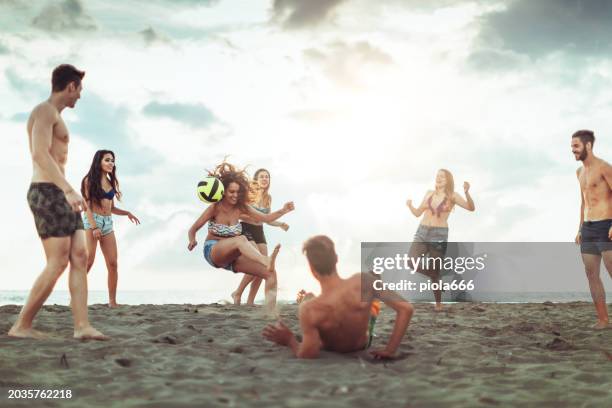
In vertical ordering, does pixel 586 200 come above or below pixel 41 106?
below

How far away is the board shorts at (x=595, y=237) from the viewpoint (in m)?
8.29

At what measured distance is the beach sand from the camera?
432 centimetres

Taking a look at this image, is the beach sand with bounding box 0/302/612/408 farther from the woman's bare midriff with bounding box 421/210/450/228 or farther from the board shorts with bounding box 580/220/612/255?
the woman's bare midriff with bounding box 421/210/450/228

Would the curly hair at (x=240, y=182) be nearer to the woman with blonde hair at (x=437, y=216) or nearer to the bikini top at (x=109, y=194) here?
the bikini top at (x=109, y=194)

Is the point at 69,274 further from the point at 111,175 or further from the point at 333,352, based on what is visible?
the point at 111,175

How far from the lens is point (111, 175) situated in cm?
950

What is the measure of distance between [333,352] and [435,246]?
5.38 m

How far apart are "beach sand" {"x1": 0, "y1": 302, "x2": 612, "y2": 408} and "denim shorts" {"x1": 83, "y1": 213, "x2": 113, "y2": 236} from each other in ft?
6.00

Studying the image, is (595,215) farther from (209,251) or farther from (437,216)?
(209,251)

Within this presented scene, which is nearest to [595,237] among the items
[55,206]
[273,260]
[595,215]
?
[595,215]

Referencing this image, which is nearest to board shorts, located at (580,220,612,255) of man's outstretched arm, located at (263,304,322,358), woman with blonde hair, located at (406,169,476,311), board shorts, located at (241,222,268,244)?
woman with blonde hair, located at (406,169,476,311)

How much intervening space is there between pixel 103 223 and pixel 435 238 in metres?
5.61

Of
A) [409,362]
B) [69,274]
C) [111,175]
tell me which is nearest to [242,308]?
[111,175]

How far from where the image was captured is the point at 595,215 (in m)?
8.43
